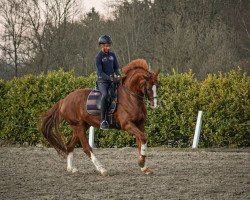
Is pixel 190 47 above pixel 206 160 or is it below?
above

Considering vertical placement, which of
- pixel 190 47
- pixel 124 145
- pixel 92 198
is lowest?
pixel 124 145

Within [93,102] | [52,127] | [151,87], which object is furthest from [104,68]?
[52,127]

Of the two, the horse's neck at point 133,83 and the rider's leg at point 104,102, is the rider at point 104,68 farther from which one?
the horse's neck at point 133,83

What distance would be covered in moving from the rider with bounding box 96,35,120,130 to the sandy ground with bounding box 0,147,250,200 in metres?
1.43

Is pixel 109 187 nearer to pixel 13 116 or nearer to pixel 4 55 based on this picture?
pixel 13 116

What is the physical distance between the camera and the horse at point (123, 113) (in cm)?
1152

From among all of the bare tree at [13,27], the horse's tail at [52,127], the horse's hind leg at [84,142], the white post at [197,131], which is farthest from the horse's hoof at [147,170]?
the bare tree at [13,27]

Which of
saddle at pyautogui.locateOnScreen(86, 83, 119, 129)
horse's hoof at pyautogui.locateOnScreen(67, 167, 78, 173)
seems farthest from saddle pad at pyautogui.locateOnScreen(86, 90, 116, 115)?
horse's hoof at pyautogui.locateOnScreen(67, 167, 78, 173)

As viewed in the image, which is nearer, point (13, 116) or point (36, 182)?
point (36, 182)

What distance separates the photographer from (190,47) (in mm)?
36094

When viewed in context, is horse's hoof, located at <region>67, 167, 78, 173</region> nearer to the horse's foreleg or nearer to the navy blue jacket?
the horse's foreleg

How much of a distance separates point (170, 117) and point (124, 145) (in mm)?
2139

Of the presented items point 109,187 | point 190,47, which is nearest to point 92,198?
point 109,187

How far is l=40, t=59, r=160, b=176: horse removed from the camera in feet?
37.8
